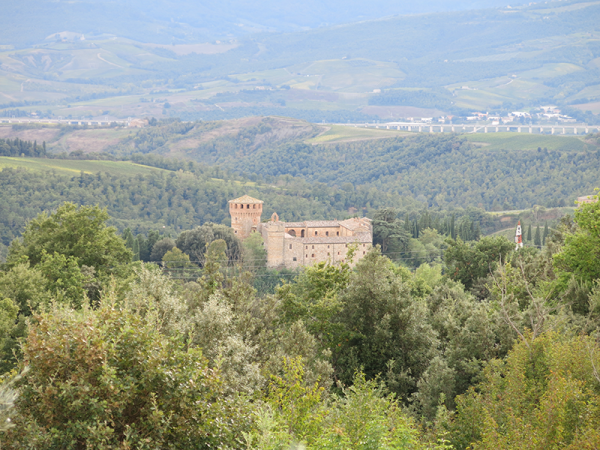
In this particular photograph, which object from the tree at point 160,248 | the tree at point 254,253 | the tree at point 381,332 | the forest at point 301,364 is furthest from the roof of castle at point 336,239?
the tree at point 381,332

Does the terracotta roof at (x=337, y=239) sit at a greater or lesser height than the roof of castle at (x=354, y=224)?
lesser

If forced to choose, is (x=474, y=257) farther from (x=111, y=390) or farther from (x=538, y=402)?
(x=111, y=390)

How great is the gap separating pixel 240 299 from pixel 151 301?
6.49 metres

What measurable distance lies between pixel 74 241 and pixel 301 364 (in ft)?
74.0

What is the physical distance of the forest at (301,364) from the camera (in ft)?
35.9

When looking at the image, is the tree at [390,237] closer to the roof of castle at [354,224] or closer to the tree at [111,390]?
the roof of castle at [354,224]

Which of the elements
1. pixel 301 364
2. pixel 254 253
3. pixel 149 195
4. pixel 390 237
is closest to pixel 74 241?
pixel 301 364

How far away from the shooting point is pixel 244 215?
3056 inches

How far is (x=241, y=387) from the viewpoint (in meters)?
14.9

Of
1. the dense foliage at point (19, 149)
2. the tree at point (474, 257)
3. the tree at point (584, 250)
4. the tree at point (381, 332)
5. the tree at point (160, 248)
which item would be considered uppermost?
the dense foliage at point (19, 149)

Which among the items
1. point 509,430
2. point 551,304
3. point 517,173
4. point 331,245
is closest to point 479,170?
point 517,173

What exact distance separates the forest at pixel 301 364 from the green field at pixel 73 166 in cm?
11909

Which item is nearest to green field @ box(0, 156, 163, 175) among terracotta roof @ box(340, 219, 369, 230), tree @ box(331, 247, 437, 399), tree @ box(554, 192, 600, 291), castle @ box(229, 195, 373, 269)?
castle @ box(229, 195, 373, 269)

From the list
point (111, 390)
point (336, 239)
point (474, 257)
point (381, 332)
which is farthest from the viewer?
point (336, 239)
